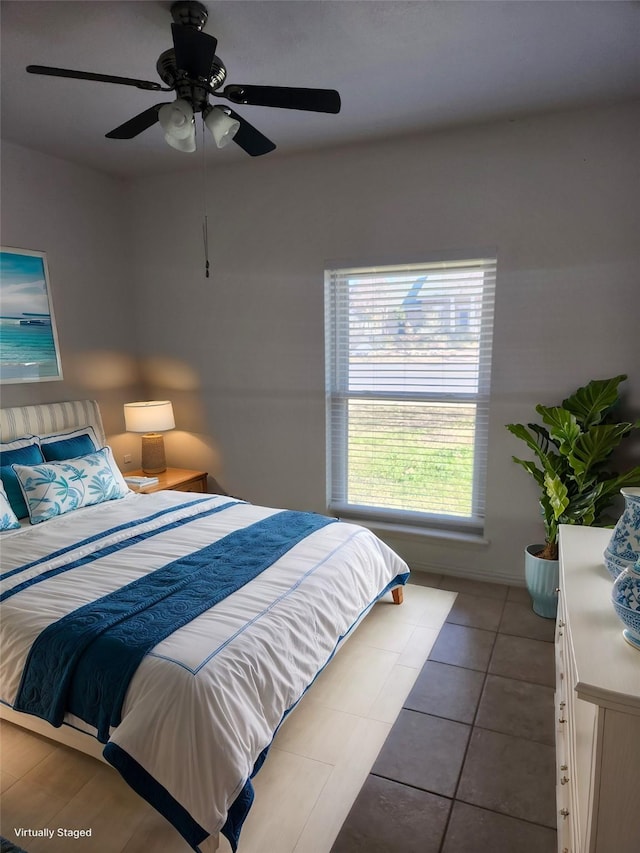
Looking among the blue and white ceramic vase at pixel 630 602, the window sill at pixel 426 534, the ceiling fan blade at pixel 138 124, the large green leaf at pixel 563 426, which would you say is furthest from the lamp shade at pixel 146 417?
the blue and white ceramic vase at pixel 630 602

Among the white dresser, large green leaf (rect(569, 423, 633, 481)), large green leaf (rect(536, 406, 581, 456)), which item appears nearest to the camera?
the white dresser

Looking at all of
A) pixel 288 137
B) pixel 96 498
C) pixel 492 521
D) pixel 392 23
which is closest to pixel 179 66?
pixel 392 23

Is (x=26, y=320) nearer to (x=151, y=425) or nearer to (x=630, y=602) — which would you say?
(x=151, y=425)

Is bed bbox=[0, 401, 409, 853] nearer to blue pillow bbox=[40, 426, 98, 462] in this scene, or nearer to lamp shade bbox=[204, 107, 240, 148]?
blue pillow bbox=[40, 426, 98, 462]

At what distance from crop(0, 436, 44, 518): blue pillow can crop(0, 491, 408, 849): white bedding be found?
0.25 metres

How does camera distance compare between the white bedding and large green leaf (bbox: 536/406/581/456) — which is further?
large green leaf (bbox: 536/406/581/456)

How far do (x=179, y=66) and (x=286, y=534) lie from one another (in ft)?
6.72

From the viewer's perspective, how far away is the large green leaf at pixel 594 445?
2.55 meters

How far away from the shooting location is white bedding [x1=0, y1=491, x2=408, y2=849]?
58.4 inches

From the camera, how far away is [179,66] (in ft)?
5.78

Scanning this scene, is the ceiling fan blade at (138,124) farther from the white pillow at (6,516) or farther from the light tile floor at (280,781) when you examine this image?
the light tile floor at (280,781)

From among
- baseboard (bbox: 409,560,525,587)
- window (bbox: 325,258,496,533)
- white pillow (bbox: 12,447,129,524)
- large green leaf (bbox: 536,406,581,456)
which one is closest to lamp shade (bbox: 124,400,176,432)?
white pillow (bbox: 12,447,129,524)

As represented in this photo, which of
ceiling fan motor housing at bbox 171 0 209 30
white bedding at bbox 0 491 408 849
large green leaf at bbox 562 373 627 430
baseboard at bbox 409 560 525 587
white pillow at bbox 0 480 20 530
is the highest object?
ceiling fan motor housing at bbox 171 0 209 30

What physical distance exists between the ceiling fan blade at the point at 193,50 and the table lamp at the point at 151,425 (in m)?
2.46
